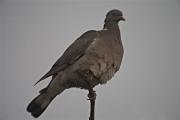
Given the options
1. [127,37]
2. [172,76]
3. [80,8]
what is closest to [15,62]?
[80,8]

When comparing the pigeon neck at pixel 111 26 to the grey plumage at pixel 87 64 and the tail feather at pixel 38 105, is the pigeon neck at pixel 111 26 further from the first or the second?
the tail feather at pixel 38 105

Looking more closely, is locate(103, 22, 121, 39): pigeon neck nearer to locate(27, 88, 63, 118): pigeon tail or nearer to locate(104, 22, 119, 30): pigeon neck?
locate(104, 22, 119, 30): pigeon neck

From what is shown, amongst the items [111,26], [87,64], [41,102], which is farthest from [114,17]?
[41,102]

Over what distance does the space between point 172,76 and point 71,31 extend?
1.80ft

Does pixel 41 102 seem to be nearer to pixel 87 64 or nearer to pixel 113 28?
pixel 87 64

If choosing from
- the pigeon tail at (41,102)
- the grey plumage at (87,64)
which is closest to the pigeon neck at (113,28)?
the grey plumage at (87,64)

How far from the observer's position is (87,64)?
1367 millimetres

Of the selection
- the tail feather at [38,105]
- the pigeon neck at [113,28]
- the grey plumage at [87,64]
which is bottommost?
the tail feather at [38,105]

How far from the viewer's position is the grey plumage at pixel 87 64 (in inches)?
53.9

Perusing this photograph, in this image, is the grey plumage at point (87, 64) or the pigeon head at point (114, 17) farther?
the pigeon head at point (114, 17)

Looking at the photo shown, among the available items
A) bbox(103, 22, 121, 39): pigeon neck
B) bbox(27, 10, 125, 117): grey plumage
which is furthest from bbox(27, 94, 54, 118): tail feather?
bbox(103, 22, 121, 39): pigeon neck

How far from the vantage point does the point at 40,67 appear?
1.66 metres

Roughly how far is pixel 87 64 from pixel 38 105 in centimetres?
29

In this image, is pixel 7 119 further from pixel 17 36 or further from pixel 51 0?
pixel 51 0
